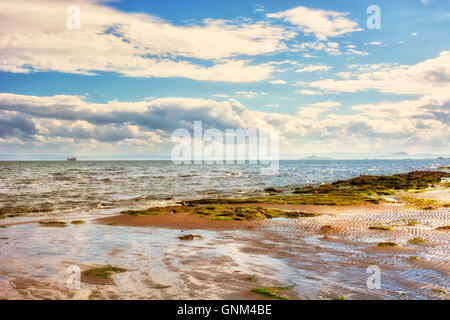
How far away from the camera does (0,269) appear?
449 inches

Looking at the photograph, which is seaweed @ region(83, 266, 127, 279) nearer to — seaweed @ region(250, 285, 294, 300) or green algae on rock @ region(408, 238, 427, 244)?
seaweed @ region(250, 285, 294, 300)

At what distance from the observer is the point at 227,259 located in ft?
42.2

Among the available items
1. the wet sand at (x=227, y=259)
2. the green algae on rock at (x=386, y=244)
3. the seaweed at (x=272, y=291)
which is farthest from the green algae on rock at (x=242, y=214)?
the seaweed at (x=272, y=291)

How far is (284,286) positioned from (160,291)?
3742mm

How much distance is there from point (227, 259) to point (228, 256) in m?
0.47

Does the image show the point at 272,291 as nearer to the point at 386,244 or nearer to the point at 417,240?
the point at 386,244

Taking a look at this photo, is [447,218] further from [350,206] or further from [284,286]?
[284,286]

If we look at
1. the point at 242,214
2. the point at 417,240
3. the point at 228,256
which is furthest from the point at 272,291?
the point at 242,214

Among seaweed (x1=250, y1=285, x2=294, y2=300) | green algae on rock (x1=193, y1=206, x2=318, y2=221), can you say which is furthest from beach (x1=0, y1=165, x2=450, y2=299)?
green algae on rock (x1=193, y1=206, x2=318, y2=221)

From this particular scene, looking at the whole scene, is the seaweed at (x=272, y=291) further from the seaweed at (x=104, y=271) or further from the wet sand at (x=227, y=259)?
the seaweed at (x=104, y=271)

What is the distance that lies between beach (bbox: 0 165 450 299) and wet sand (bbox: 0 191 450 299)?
1.6 inches

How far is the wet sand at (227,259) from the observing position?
9.52 meters

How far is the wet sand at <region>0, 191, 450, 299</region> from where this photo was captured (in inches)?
375

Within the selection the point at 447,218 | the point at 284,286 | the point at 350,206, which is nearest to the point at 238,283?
the point at 284,286
